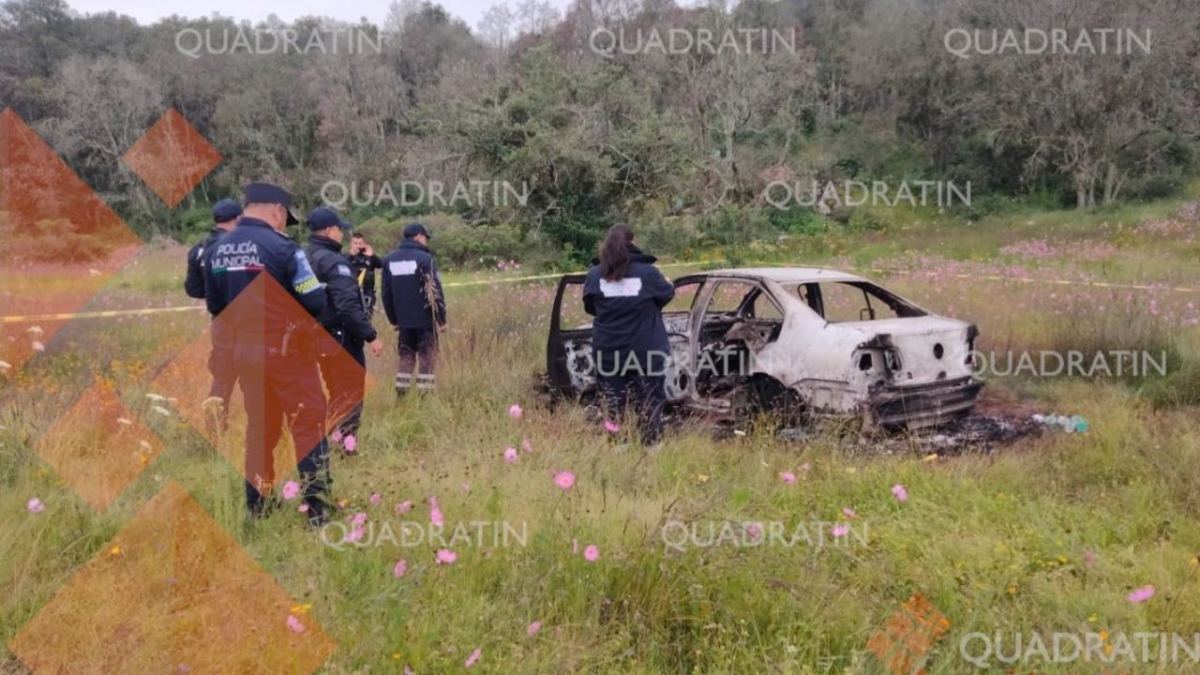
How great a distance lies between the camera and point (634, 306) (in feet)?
18.4

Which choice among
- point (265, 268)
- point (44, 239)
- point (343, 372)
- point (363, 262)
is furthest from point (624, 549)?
point (44, 239)

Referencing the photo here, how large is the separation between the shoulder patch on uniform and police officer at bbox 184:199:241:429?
125 centimetres

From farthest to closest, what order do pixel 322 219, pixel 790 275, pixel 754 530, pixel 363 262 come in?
1. pixel 363 262
2. pixel 790 275
3. pixel 322 219
4. pixel 754 530

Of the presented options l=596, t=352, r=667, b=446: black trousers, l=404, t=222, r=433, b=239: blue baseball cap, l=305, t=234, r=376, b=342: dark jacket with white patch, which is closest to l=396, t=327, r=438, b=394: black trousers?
l=404, t=222, r=433, b=239: blue baseball cap

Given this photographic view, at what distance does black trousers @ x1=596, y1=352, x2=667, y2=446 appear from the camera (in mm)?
5656

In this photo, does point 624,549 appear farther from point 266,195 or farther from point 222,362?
point 222,362

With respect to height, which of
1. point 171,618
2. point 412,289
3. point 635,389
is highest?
point 412,289

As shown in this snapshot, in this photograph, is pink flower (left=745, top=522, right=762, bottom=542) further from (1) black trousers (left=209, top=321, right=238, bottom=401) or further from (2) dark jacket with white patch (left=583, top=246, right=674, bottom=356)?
(1) black trousers (left=209, top=321, right=238, bottom=401)

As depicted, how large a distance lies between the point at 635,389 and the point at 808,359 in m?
1.26

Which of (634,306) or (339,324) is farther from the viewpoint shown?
(339,324)

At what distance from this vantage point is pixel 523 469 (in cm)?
436

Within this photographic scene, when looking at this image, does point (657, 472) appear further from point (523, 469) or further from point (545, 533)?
point (545, 533)

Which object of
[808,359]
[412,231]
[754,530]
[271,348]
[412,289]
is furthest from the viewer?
[412,231]

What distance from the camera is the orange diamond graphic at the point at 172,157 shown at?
4044cm
